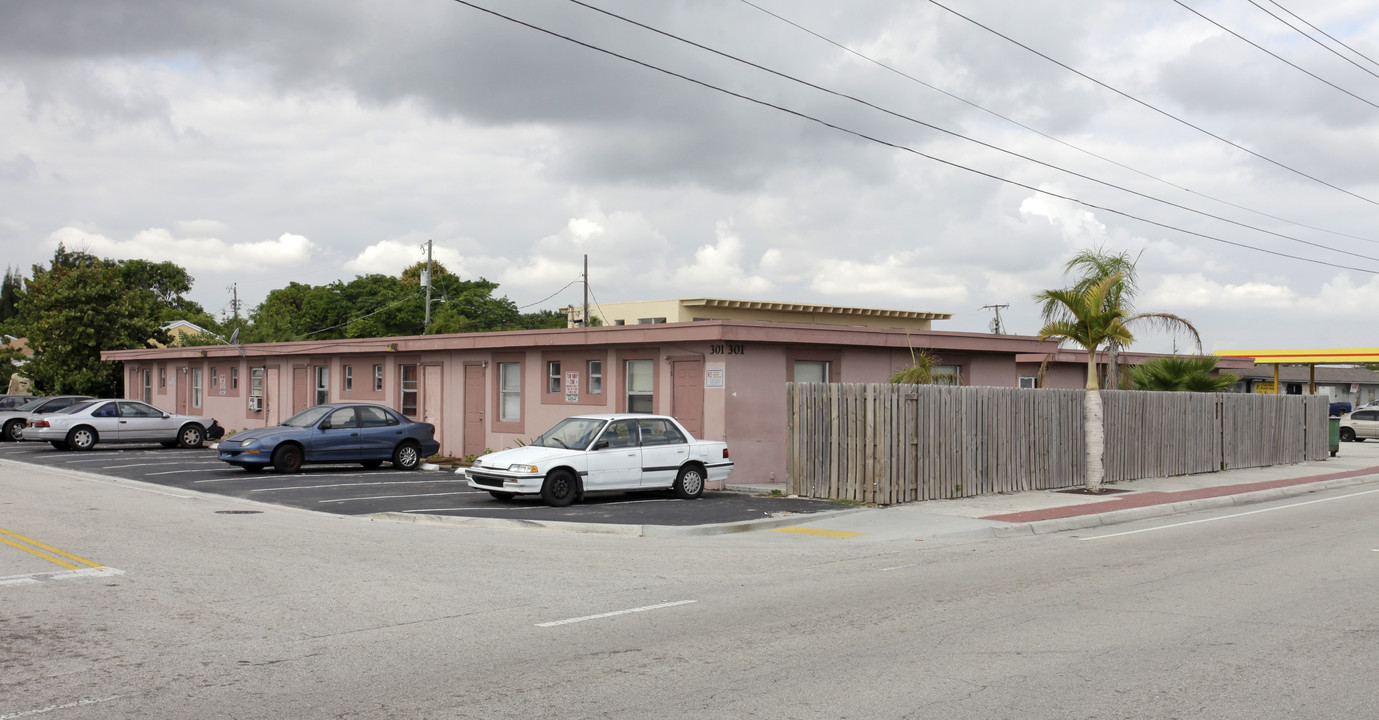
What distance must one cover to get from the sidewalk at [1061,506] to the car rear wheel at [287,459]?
910 cm

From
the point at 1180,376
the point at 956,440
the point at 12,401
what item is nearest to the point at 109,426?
the point at 12,401

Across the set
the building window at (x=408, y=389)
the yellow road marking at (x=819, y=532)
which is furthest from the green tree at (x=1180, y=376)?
the building window at (x=408, y=389)

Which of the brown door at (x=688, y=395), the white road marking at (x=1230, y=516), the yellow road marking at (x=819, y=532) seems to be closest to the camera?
the yellow road marking at (x=819, y=532)

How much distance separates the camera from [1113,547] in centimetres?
1246

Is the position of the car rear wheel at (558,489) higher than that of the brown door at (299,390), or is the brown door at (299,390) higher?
the brown door at (299,390)

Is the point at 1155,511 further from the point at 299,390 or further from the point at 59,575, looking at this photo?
the point at 299,390

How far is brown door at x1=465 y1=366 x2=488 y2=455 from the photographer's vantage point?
25.2m

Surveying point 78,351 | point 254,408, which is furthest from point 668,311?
point 78,351

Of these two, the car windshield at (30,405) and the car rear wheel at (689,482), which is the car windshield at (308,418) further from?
the car windshield at (30,405)

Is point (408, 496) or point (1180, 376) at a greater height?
point (1180, 376)

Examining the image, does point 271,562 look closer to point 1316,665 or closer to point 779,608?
point 779,608

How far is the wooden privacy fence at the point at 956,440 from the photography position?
16641 mm

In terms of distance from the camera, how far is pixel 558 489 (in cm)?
1578

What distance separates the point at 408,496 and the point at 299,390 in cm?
1649
